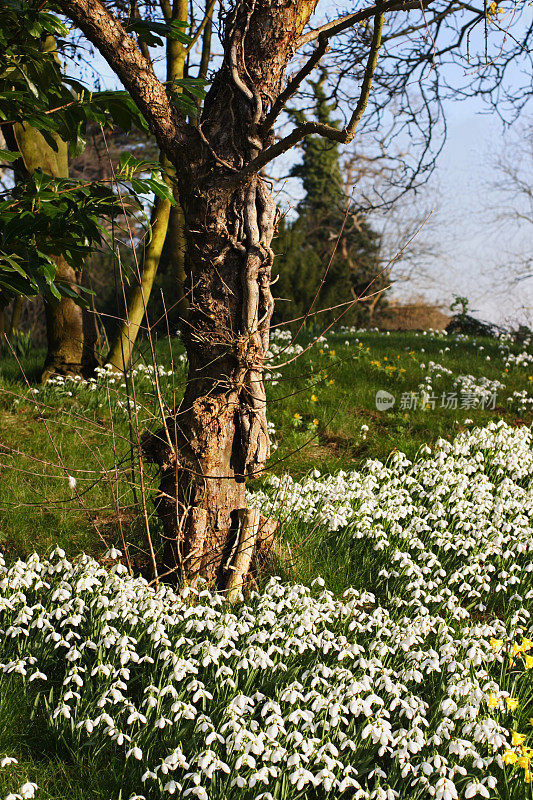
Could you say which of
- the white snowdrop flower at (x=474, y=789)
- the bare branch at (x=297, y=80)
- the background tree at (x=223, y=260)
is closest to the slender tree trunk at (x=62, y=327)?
the background tree at (x=223, y=260)

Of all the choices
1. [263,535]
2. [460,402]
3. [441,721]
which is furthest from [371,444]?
[441,721]

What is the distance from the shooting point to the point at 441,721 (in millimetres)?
2789

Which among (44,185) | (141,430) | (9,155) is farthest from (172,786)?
(9,155)

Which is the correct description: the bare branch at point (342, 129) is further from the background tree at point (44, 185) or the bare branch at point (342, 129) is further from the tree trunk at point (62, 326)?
the tree trunk at point (62, 326)

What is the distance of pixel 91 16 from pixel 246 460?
2.41m

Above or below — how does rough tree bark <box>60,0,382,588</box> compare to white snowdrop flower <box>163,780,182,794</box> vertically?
above

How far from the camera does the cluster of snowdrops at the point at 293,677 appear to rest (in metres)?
2.45

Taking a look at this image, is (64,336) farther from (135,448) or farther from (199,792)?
(199,792)

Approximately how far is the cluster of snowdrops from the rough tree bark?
0.45 m

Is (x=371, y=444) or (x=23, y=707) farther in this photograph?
(x=371, y=444)

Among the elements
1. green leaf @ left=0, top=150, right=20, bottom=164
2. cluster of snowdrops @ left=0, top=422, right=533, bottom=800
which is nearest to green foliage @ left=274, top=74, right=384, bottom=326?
cluster of snowdrops @ left=0, top=422, right=533, bottom=800

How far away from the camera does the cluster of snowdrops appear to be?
2.45 m

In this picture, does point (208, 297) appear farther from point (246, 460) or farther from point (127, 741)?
point (127, 741)

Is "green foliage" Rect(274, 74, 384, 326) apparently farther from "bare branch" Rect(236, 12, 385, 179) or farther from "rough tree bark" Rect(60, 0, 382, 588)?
"bare branch" Rect(236, 12, 385, 179)
